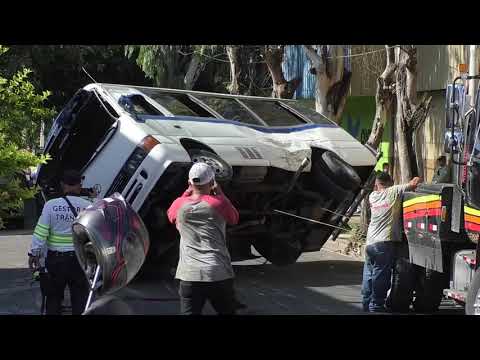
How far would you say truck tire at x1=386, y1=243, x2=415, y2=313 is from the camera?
28.8 feet

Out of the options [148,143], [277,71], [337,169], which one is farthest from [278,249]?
[277,71]

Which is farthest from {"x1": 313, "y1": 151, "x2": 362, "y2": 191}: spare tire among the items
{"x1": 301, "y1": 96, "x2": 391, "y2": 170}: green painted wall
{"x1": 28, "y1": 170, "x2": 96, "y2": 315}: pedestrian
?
{"x1": 301, "y1": 96, "x2": 391, "y2": 170}: green painted wall

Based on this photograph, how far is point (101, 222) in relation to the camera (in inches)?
228

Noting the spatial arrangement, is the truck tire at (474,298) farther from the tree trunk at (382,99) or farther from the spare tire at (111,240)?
the tree trunk at (382,99)

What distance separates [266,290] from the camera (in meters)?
10.3

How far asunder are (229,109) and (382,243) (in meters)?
3.53

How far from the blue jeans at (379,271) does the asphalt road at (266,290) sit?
346mm

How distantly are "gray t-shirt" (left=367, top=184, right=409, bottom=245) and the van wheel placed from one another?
178 centimetres

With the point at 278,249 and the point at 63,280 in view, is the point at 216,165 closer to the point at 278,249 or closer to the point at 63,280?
the point at 278,249

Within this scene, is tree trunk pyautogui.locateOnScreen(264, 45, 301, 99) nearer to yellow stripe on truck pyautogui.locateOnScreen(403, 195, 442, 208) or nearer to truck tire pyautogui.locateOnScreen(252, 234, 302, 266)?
truck tire pyautogui.locateOnScreen(252, 234, 302, 266)

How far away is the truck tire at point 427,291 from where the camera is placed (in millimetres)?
8648
